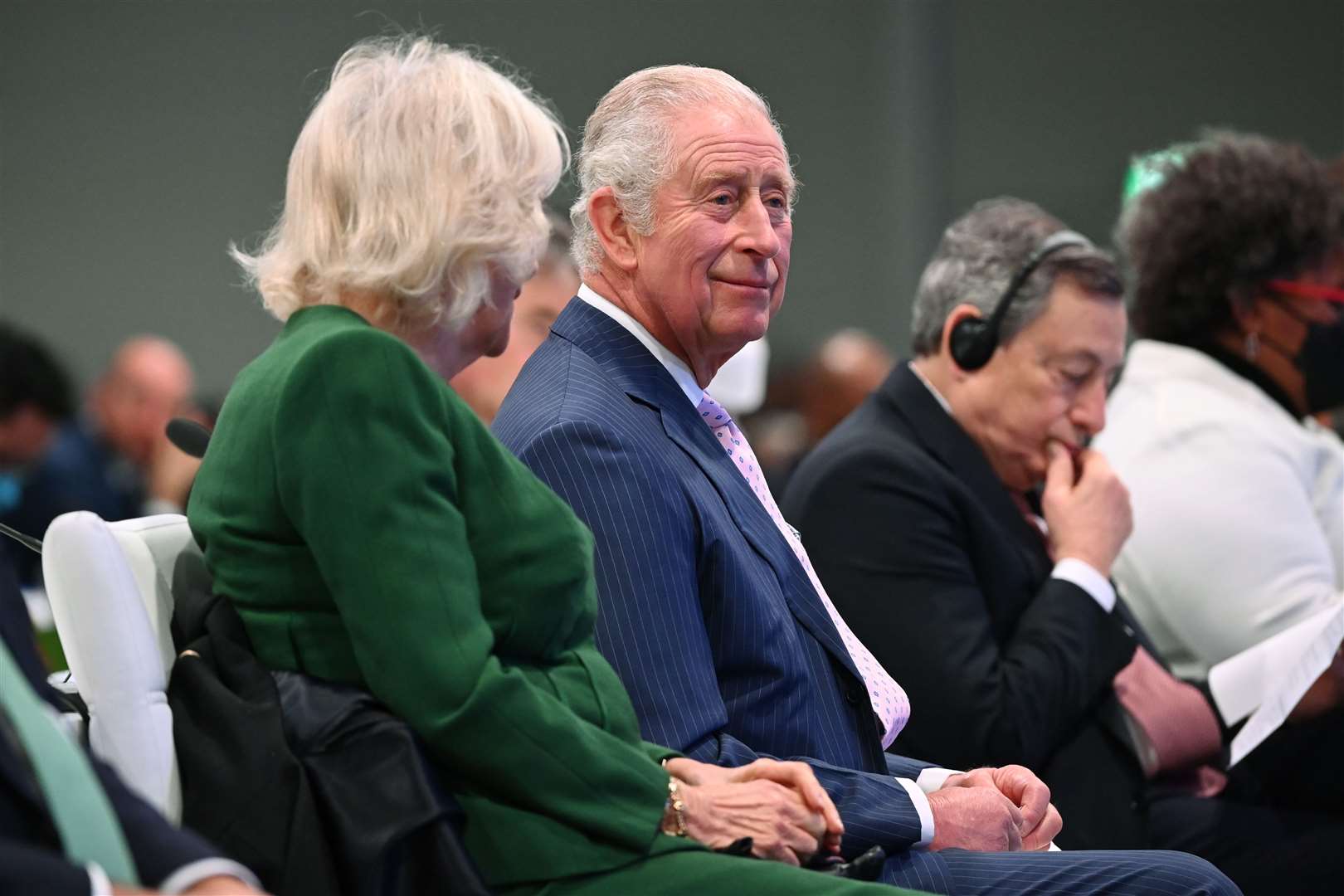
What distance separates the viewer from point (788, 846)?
1674 millimetres

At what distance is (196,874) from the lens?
122 centimetres

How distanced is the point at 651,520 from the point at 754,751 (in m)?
0.30

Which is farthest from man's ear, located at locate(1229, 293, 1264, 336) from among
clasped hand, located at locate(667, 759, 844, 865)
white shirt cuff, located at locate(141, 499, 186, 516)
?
white shirt cuff, located at locate(141, 499, 186, 516)

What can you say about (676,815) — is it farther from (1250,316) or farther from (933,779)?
(1250,316)

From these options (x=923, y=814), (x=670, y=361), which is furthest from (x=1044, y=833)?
(x=670, y=361)

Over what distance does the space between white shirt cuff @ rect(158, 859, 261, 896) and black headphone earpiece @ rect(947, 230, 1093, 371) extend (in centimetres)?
180

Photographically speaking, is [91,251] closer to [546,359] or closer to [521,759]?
[546,359]

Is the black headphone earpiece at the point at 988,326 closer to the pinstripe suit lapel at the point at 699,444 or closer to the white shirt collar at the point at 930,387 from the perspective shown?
the white shirt collar at the point at 930,387

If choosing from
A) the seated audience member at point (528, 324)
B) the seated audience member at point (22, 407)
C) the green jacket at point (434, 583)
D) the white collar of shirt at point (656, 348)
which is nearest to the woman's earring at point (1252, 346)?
the seated audience member at point (528, 324)

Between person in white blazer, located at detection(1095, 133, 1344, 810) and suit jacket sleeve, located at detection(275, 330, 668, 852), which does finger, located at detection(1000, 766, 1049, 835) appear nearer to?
suit jacket sleeve, located at detection(275, 330, 668, 852)

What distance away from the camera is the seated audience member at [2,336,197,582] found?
6.10 metres

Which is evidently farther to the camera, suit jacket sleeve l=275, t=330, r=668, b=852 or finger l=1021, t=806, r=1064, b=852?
finger l=1021, t=806, r=1064, b=852

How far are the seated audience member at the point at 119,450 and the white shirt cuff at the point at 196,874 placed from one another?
4929 millimetres

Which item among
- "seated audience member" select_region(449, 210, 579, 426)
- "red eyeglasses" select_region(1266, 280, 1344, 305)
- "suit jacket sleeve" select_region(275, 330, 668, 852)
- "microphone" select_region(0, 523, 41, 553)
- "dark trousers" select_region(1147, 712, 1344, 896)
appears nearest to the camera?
"suit jacket sleeve" select_region(275, 330, 668, 852)
